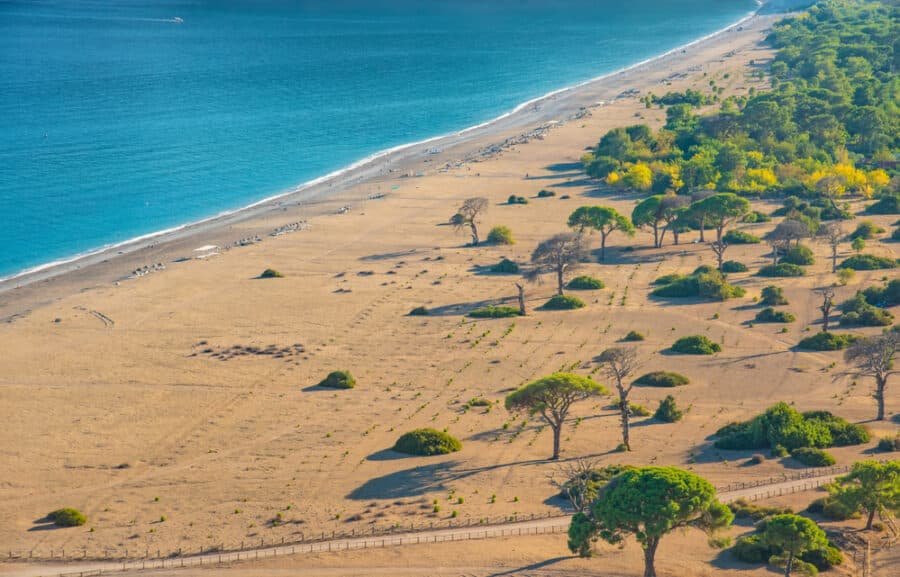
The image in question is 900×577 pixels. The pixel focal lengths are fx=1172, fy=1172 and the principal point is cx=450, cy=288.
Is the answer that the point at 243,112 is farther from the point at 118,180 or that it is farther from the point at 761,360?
the point at 761,360

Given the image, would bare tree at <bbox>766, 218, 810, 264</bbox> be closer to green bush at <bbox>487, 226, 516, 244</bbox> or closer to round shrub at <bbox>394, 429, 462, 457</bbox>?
green bush at <bbox>487, 226, 516, 244</bbox>

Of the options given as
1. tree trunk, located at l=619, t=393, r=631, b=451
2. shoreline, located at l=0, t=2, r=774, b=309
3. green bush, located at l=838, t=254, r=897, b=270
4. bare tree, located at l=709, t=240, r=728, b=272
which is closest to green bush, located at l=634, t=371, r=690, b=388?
tree trunk, located at l=619, t=393, r=631, b=451

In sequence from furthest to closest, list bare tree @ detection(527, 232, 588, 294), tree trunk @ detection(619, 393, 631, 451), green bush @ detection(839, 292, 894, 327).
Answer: bare tree @ detection(527, 232, 588, 294) < green bush @ detection(839, 292, 894, 327) < tree trunk @ detection(619, 393, 631, 451)

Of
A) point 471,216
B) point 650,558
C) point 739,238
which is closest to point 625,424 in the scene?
point 650,558

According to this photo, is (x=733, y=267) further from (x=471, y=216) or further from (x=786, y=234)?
(x=471, y=216)

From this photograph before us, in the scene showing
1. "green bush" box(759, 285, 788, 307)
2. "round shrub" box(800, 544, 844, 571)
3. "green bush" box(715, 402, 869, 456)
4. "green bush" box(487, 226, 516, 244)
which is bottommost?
"round shrub" box(800, 544, 844, 571)

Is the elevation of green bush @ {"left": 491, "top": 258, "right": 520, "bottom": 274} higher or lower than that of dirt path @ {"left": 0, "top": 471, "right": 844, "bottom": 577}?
higher

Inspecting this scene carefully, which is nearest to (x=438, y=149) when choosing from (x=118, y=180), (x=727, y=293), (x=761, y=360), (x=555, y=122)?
(x=555, y=122)
